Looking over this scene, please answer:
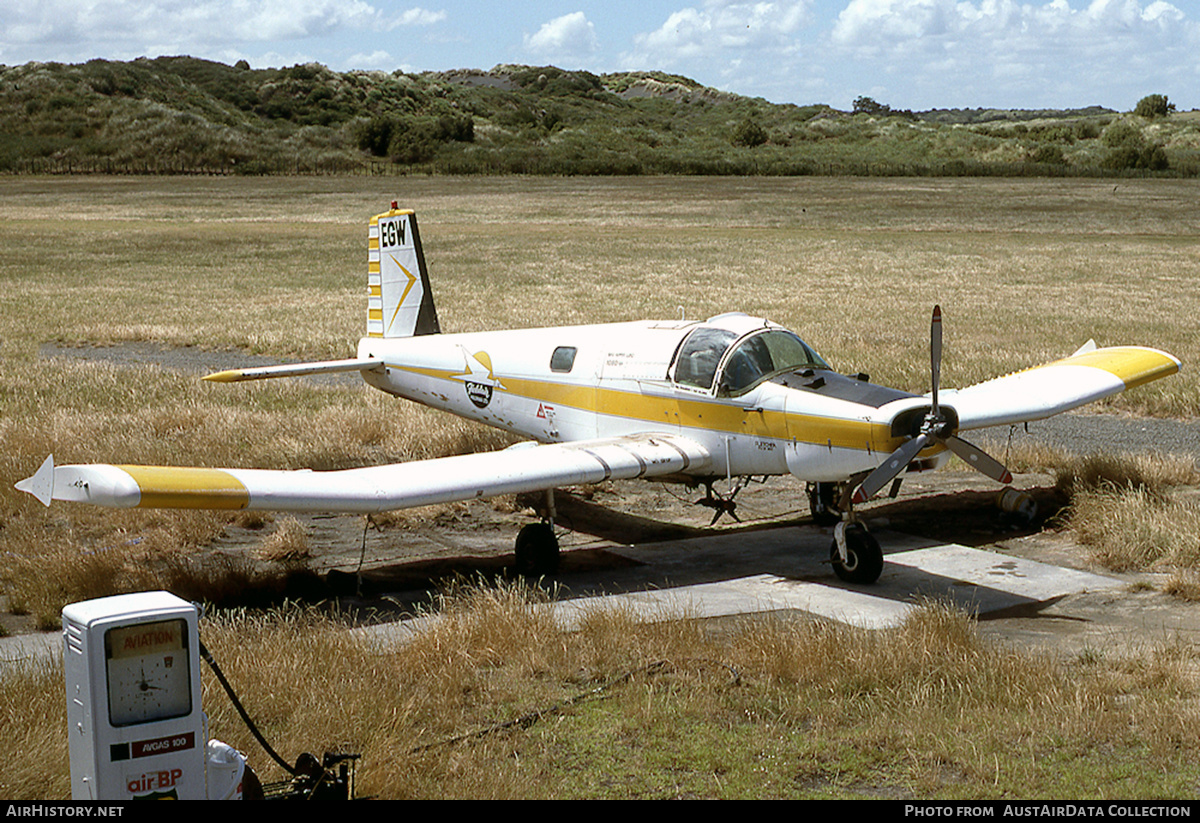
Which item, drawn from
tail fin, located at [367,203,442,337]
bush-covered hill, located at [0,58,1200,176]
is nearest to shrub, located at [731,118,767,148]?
bush-covered hill, located at [0,58,1200,176]

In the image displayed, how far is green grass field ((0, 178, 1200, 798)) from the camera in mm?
6383

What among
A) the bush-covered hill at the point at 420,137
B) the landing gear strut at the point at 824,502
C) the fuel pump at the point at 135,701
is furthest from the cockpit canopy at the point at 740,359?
the bush-covered hill at the point at 420,137

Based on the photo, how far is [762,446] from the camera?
37.3 ft

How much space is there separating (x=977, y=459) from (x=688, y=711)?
4.81 metres

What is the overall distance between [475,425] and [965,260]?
98.8 feet

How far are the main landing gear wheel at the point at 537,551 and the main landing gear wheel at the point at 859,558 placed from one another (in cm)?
274

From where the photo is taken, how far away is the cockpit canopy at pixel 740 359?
11.5 metres

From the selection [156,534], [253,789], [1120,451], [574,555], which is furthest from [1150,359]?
[253,789]

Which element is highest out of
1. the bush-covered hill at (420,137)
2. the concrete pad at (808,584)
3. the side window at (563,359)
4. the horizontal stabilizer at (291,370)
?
the bush-covered hill at (420,137)

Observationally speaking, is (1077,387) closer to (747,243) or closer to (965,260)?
(965,260)

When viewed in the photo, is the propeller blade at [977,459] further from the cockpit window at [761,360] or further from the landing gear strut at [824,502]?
the cockpit window at [761,360]

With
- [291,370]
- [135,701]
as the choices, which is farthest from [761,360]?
[135,701]

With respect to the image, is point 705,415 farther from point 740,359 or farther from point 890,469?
point 890,469

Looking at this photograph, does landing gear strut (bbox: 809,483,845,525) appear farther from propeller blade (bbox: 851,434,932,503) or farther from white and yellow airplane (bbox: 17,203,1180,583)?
propeller blade (bbox: 851,434,932,503)
